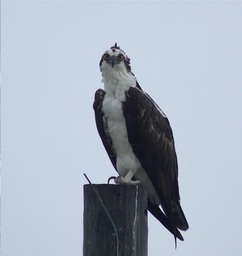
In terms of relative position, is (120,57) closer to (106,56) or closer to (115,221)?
(106,56)

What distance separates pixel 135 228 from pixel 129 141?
2.27 meters

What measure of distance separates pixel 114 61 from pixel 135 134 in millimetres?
909

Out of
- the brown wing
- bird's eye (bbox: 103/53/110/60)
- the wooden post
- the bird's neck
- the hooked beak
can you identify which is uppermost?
bird's eye (bbox: 103/53/110/60)

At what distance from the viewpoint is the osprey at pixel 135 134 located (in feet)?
20.2

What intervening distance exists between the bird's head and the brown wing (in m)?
0.34

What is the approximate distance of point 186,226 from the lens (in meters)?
5.79

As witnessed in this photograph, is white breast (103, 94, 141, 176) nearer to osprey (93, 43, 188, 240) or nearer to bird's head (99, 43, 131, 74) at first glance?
osprey (93, 43, 188, 240)

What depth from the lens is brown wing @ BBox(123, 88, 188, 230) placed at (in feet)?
20.0

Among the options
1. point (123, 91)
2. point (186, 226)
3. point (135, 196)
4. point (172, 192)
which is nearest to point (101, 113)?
point (123, 91)

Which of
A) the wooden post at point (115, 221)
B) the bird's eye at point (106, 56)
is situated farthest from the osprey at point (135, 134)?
the wooden post at point (115, 221)

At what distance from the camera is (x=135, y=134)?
6.23 metres

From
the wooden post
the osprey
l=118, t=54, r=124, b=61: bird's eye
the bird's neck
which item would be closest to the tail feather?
the osprey

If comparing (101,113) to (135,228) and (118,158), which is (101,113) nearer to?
(118,158)

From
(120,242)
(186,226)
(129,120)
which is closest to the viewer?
(120,242)
